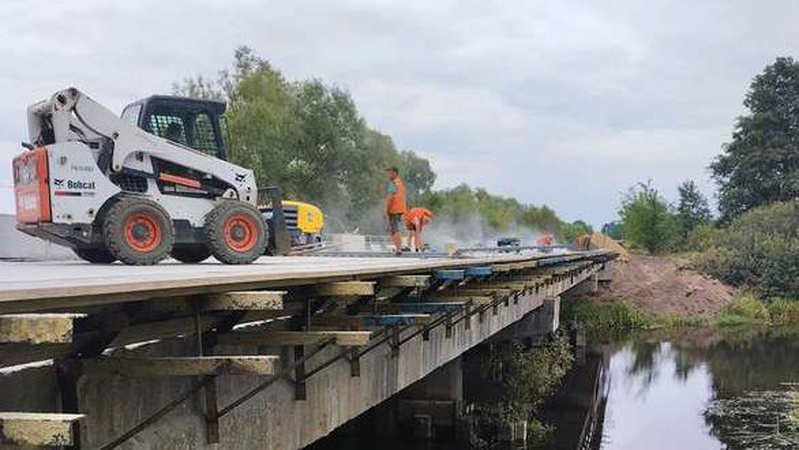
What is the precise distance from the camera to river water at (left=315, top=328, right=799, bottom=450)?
19609 mm

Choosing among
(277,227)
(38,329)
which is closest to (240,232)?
(277,227)

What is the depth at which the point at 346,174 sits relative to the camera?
178 ft

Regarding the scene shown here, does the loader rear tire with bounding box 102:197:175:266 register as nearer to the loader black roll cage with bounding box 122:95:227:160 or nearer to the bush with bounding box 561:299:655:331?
the loader black roll cage with bounding box 122:95:227:160

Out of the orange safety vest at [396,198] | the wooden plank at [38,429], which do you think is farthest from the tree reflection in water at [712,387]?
the wooden plank at [38,429]

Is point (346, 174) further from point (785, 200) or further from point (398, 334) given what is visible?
point (398, 334)

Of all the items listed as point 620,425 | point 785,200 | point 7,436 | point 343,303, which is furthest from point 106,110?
point 785,200

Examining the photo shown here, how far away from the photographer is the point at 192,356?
616 cm

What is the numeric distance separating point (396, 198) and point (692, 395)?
587 inches

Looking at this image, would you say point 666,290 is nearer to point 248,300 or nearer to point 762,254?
point 762,254

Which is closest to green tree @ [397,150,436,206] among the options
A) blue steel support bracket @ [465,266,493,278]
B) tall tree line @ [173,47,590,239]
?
tall tree line @ [173,47,590,239]

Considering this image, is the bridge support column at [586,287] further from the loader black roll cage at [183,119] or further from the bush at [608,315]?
the loader black roll cage at [183,119]

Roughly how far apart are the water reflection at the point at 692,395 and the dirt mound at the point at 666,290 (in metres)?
8.23

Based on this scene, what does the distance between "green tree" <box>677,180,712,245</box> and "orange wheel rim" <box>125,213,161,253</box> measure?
233 ft

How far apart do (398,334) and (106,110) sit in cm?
480
